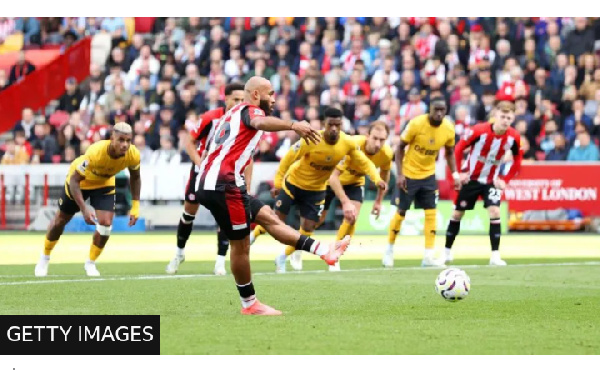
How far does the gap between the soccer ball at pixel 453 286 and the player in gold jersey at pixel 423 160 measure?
6.07 m

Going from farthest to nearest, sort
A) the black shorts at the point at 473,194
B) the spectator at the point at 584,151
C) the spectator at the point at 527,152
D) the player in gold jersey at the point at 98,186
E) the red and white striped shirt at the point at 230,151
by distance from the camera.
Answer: the spectator at the point at 527,152
the spectator at the point at 584,151
the black shorts at the point at 473,194
the player in gold jersey at the point at 98,186
the red and white striped shirt at the point at 230,151

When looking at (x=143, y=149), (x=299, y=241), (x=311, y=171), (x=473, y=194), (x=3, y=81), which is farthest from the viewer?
(x=3, y=81)

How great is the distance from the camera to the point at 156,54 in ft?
109

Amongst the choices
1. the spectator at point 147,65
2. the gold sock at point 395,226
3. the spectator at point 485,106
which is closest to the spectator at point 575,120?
the spectator at point 485,106

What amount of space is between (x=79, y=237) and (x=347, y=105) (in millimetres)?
7899

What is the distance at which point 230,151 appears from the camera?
10133 millimetres

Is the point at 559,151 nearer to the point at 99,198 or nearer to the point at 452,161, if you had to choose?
the point at 452,161

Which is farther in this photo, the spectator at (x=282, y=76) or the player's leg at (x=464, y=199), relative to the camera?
the spectator at (x=282, y=76)

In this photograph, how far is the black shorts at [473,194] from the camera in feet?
59.8

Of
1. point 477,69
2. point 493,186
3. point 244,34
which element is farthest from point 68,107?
point 493,186

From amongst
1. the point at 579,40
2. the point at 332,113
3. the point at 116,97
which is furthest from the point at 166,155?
the point at 332,113

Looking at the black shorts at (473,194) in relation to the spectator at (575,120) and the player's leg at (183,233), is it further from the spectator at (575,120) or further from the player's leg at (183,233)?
the spectator at (575,120)

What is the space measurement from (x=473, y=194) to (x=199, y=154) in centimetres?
499

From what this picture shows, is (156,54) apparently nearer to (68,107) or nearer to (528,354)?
(68,107)
